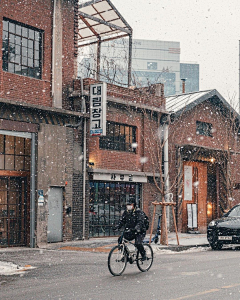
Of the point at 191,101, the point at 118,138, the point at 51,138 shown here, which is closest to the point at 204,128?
the point at 191,101

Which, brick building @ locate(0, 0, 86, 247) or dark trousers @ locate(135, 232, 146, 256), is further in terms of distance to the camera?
brick building @ locate(0, 0, 86, 247)

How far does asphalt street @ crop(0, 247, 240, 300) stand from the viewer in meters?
8.38

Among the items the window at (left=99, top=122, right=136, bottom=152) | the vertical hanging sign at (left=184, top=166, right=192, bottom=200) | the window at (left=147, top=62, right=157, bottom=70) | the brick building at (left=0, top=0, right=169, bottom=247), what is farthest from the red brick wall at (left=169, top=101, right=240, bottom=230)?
the window at (left=147, top=62, right=157, bottom=70)

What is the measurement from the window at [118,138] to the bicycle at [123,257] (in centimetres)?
1044

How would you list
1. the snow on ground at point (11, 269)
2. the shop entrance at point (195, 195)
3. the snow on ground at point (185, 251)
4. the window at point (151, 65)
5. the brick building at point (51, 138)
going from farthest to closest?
1. the window at point (151, 65)
2. the shop entrance at point (195, 195)
3. the brick building at point (51, 138)
4. the snow on ground at point (185, 251)
5. the snow on ground at point (11, 269)

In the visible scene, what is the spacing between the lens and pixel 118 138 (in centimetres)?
2266

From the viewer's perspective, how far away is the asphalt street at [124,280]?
8.38 metres

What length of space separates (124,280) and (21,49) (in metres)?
11.1

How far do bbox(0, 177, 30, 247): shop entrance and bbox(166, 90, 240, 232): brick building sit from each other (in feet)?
28.9

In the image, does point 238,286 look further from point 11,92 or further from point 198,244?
point 11,92

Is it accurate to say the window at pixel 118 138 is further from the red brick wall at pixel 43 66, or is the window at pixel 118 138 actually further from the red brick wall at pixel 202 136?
the red brick wall at pixel 43 66

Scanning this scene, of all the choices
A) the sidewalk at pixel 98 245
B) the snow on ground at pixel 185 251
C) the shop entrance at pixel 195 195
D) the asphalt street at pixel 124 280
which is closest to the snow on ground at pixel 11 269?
the asphalt street at pixel 124 280

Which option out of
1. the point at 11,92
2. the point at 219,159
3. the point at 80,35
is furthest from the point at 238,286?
the point at 219,159

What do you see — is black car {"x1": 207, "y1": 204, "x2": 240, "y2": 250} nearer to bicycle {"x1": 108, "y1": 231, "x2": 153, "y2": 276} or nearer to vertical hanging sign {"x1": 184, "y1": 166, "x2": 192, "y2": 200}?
bicycle {"x1": 108, "y1": 231, "x2": 153, "y2": 276}
